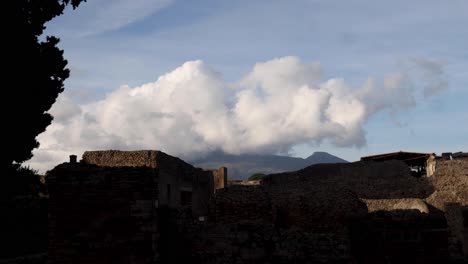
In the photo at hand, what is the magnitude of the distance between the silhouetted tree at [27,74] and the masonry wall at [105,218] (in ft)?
25.2

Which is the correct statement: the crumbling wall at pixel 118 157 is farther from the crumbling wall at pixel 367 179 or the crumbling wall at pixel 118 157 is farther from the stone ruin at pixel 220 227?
the stone ruin at pixel 220 227

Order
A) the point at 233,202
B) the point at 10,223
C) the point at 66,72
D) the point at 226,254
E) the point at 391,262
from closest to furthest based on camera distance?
the point at 226,254 → the point at 391,262 → the point at 233,202 → the point at 66,72 → the point at 10,223

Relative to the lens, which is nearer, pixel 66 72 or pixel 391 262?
pixel 391 262

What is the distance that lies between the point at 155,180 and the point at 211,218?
4511 mm

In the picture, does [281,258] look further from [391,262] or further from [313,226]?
[313,226]

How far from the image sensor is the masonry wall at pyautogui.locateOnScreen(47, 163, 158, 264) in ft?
21.2

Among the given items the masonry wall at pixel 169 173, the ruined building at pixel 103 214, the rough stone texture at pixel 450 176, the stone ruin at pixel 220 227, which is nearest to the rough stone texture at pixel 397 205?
the stone ruin at pixel 220 227

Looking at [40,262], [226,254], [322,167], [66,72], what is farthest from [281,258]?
[322,167]

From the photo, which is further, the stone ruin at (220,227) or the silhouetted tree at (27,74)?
the silhouetted tree at (27,74)

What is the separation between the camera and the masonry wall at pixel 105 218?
6.45 m

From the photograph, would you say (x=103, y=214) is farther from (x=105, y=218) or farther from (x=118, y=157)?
(x=118, y=157)

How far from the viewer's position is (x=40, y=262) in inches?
424

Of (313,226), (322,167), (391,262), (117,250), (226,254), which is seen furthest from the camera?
(322,167)

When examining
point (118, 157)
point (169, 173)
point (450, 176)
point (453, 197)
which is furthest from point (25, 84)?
point (450, 176)
